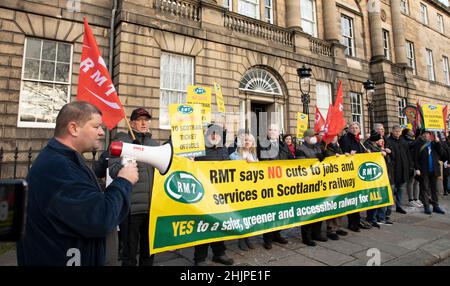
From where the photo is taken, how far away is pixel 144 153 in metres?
1.98

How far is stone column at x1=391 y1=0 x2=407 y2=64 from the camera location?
68.3 ft

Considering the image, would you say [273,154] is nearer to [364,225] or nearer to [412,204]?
[364,225]

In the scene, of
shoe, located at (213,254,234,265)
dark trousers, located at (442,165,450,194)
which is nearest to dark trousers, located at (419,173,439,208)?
dark trousers, located at (442,165,450,194)

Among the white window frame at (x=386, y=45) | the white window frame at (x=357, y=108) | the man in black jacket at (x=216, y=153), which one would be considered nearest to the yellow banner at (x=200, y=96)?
the man in black jacket at (x=216, y=153)

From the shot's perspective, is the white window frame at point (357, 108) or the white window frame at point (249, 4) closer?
the white window frame at point (249, 4)

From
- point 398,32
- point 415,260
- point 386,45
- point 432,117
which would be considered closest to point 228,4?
point 432,117

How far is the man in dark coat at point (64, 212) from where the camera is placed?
143cm

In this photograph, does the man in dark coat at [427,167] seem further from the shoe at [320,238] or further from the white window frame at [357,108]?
the white window frame at [357,108]

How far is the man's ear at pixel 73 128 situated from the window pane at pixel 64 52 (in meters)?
9.22

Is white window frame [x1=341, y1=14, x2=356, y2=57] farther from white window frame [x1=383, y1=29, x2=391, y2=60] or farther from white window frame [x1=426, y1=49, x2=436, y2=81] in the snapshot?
white window frame [x1=426, y1=49, x2=436, y2=81]

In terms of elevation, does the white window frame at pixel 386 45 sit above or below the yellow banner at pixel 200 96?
above

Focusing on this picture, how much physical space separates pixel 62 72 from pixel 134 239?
8376 millimetres

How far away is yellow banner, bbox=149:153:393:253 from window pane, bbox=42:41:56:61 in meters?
8.41

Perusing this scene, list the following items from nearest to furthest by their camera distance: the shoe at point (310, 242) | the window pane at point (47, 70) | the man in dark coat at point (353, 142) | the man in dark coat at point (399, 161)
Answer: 1. the shoe at point (310, 242)
2. the man in dark coat at point (353, 142)
3. the man in dark coat at point (399, 161)
4. the window pane at point (47, 70)
